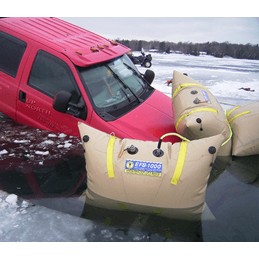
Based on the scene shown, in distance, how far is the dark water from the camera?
10.0 feet

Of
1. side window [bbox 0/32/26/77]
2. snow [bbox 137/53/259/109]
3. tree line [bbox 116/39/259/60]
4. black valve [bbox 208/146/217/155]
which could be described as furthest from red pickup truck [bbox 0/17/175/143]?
tree line [bbox 116/39/259/60]

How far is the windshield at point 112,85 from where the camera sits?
4.21 meters

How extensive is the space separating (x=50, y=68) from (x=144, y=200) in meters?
2.30

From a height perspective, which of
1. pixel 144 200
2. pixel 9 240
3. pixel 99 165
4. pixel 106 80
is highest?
pixel 106 80

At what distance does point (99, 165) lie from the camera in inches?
125

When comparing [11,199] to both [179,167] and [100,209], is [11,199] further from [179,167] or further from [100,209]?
[179,167]

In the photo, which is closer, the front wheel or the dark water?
the dark water

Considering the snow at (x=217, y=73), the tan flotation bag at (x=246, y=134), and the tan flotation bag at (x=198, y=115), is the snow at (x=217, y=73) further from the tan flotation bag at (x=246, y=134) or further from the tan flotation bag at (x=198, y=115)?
the tan flotation bag at (x=198, y=115)

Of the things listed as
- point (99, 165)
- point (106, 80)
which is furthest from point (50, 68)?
point (99, 165)

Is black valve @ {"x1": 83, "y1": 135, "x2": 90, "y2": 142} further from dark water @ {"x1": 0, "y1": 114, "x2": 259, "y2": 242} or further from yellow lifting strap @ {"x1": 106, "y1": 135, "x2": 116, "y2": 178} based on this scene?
dark water @ {"x1": 0, "y1": 114, "x2": 259, "y2": 242}

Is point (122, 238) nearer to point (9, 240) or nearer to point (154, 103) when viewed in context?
point (9, 240)

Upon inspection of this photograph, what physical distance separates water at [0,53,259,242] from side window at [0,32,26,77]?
2.56 feet

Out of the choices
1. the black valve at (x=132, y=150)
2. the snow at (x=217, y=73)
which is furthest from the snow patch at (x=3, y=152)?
the snow at (x=217, y=73)

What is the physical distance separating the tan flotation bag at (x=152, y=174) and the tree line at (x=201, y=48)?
863 cm
